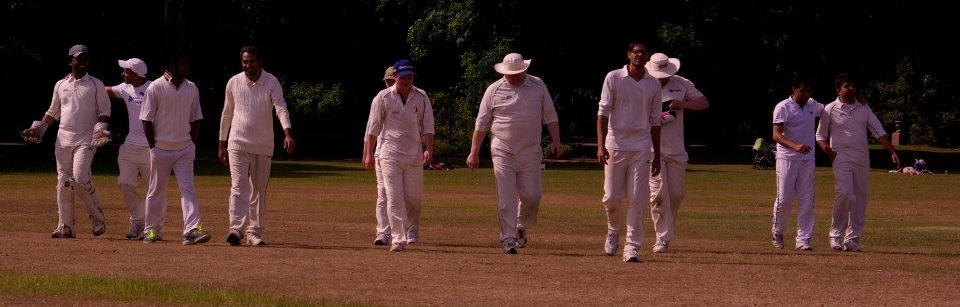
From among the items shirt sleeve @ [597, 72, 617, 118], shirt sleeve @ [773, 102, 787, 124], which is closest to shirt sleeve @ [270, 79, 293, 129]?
shirt sleeve @ [597, 72, 617, 118]

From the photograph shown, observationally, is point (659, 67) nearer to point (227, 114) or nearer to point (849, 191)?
point (849, 191)

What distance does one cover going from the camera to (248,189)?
1638cm

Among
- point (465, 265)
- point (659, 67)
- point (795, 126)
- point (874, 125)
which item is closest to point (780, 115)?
point (795, 126)

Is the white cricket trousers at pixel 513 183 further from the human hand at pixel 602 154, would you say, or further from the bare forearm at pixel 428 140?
the human hand at pixel 602 154

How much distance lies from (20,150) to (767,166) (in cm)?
2406

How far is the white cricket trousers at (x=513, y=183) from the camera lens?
15.8 m

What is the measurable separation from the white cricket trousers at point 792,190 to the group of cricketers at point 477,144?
1cm

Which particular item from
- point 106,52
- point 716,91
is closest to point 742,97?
point 716,91

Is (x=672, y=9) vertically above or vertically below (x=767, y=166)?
above

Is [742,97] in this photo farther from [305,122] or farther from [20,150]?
[20,150]

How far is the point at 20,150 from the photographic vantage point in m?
58.8

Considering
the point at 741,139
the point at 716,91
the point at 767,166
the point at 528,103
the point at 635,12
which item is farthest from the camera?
the point at 741,139

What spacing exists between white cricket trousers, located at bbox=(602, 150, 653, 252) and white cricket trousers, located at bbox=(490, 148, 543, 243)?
36.4 inches

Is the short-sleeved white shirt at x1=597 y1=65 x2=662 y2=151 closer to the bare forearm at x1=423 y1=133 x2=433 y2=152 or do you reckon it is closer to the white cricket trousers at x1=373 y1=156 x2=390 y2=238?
the bare forearm at x1=423 y1=133 x2=433 y2=152
